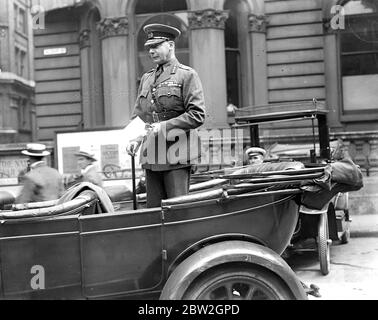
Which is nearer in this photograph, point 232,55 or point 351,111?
point 351,111

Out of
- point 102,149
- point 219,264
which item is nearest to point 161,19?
point 102,149

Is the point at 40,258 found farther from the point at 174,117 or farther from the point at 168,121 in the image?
the point at 174,117

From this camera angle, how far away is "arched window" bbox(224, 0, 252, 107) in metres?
12.3

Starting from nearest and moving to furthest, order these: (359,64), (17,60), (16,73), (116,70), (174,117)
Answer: (174,117) < (359,64) < (116,70) < (16,73) < (17,60)

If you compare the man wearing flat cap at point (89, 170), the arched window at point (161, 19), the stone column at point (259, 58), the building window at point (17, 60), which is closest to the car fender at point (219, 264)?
the man wearing flat cap at point (89, 170)

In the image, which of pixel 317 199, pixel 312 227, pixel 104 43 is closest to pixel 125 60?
pixel 104 43

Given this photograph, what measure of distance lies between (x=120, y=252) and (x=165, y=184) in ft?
2.44

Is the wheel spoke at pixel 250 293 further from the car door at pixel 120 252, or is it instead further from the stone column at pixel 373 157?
the stone column at pixel 373 157

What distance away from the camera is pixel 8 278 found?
2922 millimetres

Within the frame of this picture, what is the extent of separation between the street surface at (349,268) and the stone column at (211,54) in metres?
4.53

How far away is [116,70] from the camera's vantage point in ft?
40.3

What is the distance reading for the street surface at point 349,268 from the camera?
5.00 m

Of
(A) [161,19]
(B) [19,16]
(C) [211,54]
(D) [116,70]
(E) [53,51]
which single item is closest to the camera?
(C) [211,54]
